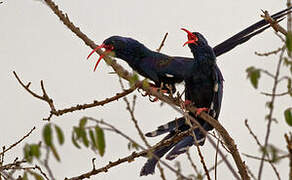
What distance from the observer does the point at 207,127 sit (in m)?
2.42

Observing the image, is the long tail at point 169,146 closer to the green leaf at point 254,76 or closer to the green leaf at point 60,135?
the green leaf at point 254,76

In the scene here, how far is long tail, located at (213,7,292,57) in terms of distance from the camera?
89.4 inches

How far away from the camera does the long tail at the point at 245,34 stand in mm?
2271

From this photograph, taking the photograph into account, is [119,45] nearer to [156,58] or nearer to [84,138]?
[156,58]

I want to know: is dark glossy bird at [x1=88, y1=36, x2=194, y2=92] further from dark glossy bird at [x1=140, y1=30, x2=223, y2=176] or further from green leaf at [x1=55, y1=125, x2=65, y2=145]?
green leaf at [x1=55, y1=125, x2=65, y2=145]

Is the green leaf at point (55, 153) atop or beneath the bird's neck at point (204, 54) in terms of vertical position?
beneath

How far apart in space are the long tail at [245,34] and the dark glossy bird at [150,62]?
0.65 feet

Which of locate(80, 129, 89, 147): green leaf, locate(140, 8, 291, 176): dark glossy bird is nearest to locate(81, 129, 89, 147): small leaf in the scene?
locate(80, 129, 89, 147): green leaf

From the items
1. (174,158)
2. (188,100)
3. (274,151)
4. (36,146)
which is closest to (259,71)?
(274,151)

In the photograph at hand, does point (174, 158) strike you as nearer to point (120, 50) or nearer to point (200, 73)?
point (200, 73)

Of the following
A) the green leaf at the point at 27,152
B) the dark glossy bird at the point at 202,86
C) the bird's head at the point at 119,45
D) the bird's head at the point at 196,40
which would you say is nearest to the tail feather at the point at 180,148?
the dark glossy bird at the point at 202,86

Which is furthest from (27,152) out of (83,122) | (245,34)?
(245,34)

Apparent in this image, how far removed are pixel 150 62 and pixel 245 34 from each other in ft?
1.76

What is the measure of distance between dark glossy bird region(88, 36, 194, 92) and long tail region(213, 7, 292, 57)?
7.8 inches
